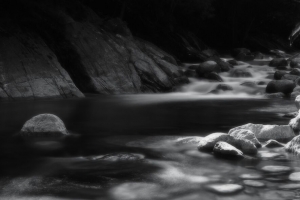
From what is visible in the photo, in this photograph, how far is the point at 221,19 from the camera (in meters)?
38.5

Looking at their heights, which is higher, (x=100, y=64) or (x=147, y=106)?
(x=100, y=64)

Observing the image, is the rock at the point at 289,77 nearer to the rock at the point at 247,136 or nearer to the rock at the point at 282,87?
the rock at the point at 282,87

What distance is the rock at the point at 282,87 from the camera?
1897 centimetres

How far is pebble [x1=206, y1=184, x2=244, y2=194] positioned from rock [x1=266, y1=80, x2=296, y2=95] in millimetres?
14974

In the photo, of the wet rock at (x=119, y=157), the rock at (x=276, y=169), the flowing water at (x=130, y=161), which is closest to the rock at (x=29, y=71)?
the flowing water at (x=130, y=161)

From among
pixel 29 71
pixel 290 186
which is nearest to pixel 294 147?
pixel 290 186

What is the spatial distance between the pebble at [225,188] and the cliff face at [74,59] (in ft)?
38.9

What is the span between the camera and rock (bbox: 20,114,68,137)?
8242mm

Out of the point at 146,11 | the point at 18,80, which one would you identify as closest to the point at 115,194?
the point at 18,80

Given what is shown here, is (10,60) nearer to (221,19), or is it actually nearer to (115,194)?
(115,194)

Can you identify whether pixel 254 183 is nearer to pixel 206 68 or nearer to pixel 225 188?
pixel 225 188

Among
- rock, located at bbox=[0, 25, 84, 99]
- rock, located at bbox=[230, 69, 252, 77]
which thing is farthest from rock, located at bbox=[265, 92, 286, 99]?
rock, located at bbox=[0, 25, 84, 99]

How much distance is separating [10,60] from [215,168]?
1261 centimetres

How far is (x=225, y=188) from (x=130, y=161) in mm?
1864
